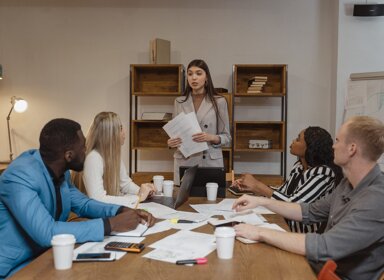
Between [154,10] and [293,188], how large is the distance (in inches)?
122

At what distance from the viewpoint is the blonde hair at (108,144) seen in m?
2.42

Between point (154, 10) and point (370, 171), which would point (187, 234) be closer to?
point (370, 171)

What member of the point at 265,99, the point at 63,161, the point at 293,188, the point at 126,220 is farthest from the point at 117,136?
the point at 265,99

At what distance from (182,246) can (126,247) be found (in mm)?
197

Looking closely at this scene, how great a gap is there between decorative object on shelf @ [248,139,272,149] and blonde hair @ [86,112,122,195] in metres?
2.32

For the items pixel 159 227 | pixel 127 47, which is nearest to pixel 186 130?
pixel 159 227

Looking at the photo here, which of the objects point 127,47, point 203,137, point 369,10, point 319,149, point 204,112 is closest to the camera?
point 319,149

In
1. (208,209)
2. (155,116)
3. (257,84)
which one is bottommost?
(208,209)

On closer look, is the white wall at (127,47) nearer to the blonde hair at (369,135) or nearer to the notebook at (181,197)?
the notebook at (181,197)

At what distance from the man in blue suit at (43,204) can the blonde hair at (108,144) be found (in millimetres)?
572

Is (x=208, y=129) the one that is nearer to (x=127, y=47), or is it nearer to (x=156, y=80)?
(x=156, y=80)

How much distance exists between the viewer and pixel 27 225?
4.84 feet

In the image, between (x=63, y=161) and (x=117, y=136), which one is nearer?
(x=63, y=161)

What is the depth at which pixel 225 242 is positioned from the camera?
52.7 inches
